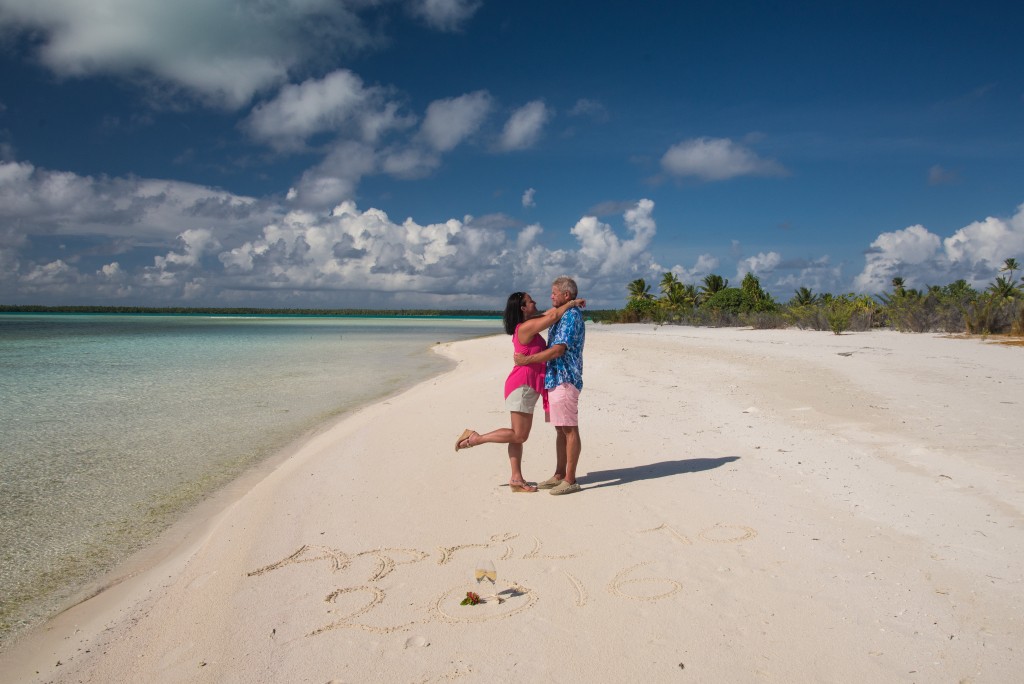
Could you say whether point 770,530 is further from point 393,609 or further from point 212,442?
point 212,442

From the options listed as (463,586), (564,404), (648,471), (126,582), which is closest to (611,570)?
(463,586)

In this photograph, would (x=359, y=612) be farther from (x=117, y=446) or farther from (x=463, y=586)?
(x=117, y=446)

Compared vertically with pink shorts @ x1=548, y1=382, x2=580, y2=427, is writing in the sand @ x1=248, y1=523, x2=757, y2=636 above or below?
below

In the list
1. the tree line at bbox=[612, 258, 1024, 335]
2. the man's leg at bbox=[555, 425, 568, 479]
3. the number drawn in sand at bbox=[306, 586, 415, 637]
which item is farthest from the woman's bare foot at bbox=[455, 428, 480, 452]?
the tree line at bbox=[612, 258, 1024, 335]

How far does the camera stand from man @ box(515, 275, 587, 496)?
4723mm

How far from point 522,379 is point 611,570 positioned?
186cm

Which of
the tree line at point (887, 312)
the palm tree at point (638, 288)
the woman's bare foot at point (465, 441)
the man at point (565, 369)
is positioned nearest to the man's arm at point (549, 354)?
the man at point (565, 369)

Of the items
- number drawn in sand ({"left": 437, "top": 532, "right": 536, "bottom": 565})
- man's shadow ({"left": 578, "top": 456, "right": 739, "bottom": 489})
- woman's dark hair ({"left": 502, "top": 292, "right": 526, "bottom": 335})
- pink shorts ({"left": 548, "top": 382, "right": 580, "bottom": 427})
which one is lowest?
number drawn in sand ({"left": 437, "top": 532, "right": 536, "bottom": 565})

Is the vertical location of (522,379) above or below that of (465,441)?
above

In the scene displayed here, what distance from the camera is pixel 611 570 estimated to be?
3.54m

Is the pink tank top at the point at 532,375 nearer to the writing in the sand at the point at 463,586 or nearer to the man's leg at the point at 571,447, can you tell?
the man's leg at the point at 571,447

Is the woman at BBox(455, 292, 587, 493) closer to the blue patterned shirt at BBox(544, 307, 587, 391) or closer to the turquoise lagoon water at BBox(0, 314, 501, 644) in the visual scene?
the blue patterned shirt at BBox(544, 307, 587, 391)

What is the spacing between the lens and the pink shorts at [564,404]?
485 centimetres

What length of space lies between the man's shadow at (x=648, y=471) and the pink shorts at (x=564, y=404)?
777mm
